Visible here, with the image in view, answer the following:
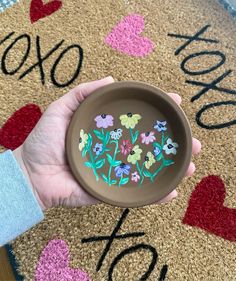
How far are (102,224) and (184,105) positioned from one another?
28 cm

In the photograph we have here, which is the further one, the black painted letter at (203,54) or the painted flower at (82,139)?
the black painted letter at (203,54)

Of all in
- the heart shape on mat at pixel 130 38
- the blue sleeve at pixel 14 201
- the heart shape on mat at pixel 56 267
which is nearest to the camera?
the blue sleeve at pixel 14 201

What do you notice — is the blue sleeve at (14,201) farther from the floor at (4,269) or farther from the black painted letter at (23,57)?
the black painted letter at (23,57)

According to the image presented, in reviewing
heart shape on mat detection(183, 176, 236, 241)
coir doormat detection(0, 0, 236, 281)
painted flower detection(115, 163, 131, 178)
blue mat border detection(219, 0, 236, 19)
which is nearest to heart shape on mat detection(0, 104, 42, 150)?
coir doormat detection(0, 0, 236, 281)

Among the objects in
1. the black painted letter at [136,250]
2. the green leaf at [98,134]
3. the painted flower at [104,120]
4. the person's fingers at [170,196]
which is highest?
the painted flower at [104,120]

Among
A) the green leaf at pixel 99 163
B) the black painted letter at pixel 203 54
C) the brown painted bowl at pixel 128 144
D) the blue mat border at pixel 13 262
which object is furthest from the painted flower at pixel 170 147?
the blue mat border at pixel 13 262

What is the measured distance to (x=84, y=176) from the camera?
71 cm

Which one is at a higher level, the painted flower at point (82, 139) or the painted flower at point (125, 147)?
the painted flower at point (82, 139)

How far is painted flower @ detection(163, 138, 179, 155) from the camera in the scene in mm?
732

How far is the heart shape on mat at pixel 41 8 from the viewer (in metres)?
0.94

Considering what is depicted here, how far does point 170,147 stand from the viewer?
74 cm

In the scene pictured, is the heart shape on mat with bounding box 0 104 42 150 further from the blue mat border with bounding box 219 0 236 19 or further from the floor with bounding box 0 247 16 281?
the blue mat border with bounding box 219 0 236 19

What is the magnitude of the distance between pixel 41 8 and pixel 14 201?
1.45ft

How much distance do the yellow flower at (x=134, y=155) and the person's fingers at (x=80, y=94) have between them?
0.12 m
